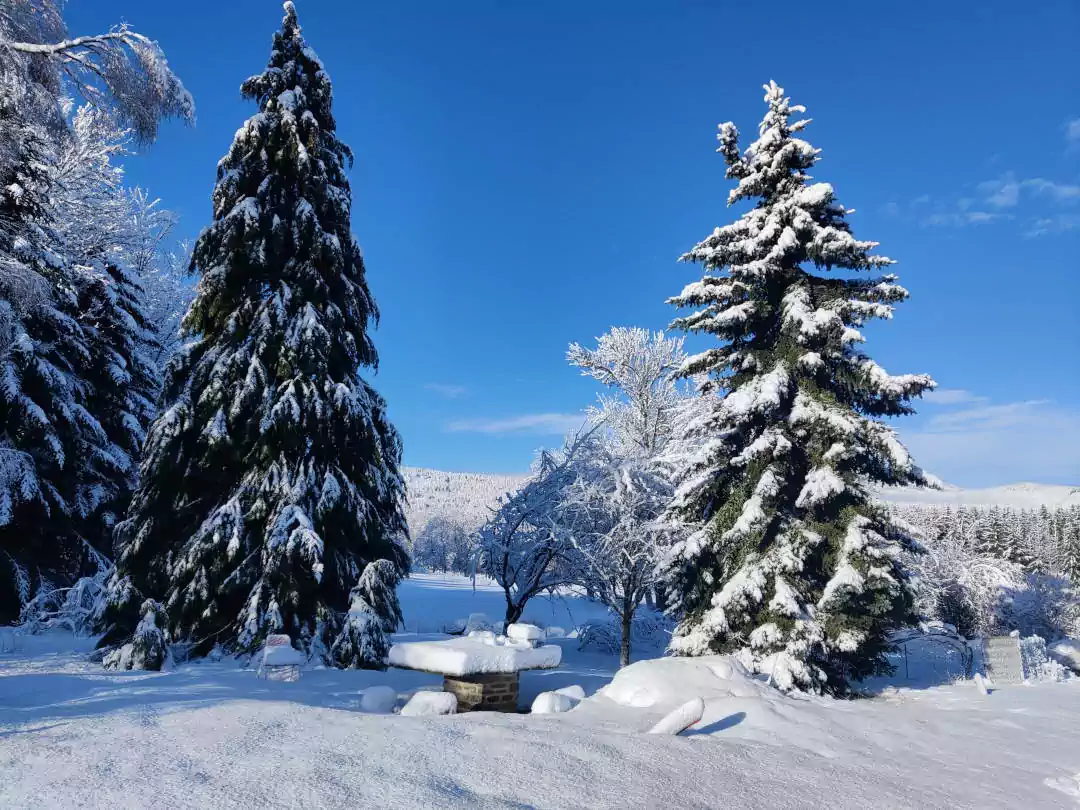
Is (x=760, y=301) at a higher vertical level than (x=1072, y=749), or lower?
higher

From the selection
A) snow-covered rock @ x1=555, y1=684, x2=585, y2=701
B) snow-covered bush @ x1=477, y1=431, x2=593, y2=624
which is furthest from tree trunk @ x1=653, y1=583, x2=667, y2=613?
snow-covered rock @ x1=555, y1=684, x2=585, y2=701

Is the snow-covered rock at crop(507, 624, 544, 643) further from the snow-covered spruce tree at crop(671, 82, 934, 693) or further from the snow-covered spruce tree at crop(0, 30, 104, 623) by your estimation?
the snow-covered spruce tree at crop(0, 30, 104, 623)

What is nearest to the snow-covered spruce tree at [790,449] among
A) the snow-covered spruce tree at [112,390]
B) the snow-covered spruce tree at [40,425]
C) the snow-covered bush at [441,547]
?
the snow-covered spruce tree at [40,425]

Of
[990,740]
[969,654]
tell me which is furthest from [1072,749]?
[969,654]

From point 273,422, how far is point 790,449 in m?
9.22

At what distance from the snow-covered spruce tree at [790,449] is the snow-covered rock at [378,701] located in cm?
608

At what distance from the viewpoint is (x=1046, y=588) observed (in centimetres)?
2878

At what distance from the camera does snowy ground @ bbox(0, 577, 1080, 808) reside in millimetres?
3688

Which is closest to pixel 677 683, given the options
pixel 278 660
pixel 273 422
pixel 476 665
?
pixel 476 665

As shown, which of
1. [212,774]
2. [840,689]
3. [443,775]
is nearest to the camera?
[212,774]

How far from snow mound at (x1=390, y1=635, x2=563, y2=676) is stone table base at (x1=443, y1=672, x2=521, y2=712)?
→ 0.49ft

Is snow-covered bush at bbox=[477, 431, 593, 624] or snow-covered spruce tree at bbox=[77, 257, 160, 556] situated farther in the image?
snow-covered bush at bbox=[477, 431, 593, 624]

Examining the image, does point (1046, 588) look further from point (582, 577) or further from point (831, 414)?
point (831, 414)

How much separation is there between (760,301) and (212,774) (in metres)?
11.5
